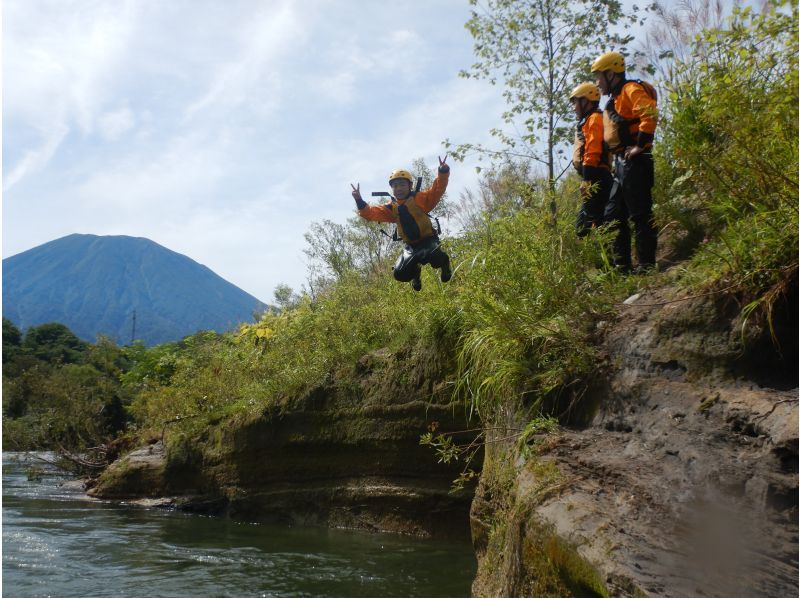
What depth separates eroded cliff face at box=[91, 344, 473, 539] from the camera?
7.86 m

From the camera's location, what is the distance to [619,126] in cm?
591

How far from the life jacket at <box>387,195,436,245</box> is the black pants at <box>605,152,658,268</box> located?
3123 mm

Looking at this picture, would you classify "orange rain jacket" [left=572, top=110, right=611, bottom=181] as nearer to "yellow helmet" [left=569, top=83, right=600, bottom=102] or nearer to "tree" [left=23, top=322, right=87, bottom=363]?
"yellow helmet" [left=569, top=83, right=600, bottom=102]

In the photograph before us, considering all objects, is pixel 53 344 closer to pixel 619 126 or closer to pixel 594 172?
pixel 594 172

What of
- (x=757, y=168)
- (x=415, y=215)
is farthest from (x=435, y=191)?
(x=757, y=168)

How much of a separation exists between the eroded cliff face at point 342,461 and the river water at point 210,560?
396mm

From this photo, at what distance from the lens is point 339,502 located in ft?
29.1

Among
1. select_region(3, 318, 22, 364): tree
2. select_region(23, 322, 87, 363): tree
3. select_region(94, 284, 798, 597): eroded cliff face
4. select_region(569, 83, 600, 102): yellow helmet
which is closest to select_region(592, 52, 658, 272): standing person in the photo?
select_region(569, 83, 600, 102): yellow helmet

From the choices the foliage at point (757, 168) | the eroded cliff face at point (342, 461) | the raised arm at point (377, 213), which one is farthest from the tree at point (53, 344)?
the foliage at point (757, 168)

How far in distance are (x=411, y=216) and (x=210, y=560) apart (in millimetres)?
4694

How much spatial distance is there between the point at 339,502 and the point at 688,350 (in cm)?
616

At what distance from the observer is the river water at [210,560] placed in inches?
233

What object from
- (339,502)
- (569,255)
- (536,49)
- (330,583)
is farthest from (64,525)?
(536,49)

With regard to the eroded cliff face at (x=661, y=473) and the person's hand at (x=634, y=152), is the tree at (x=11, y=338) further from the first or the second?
the eroded cliff face at (x=661, y=473)
